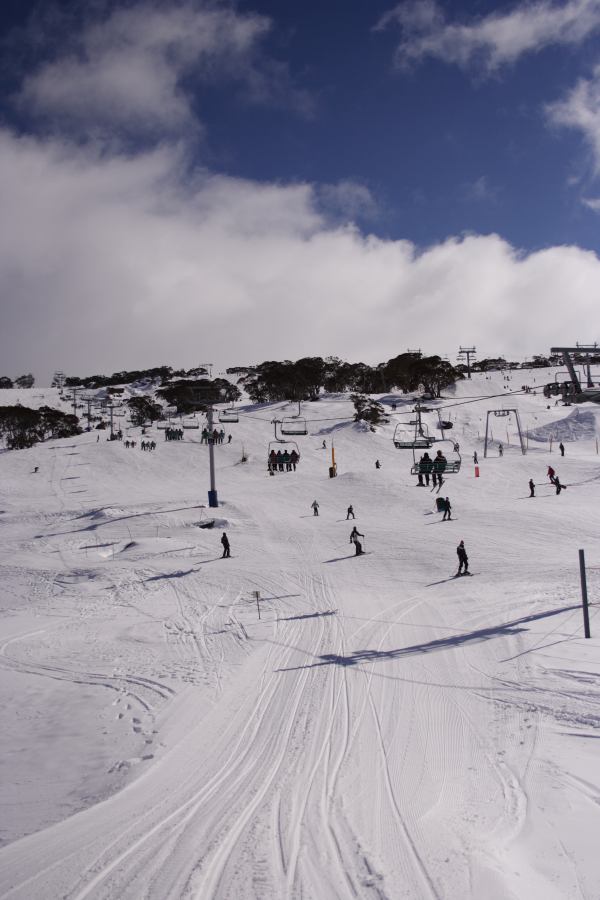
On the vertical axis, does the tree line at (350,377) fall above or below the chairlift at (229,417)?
above

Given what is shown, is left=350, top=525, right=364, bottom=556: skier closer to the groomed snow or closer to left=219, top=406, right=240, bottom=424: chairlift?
the groomed snow

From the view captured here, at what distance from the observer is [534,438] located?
62.4 metres

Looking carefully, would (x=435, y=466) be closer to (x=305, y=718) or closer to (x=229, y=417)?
(x=305, y=718)

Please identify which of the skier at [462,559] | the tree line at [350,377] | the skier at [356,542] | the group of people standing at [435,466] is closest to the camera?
the skier at [462,559]

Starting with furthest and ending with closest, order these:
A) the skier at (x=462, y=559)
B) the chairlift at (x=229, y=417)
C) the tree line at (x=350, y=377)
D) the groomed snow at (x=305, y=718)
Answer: the tree line at (x=350, y=377)
the chairlift at (x=229, y=417)
the skier at (x=462, y=559)
the groomed snow at (x=305, y=718)

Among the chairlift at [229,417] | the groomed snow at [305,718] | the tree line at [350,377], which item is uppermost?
the tree line at [350,377]

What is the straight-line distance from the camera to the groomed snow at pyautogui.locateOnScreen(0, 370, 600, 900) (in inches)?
214

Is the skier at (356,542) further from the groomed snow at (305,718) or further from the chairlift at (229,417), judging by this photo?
the chairlift at (229,417)

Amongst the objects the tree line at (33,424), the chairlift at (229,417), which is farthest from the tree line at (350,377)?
the tree line at (33,424)

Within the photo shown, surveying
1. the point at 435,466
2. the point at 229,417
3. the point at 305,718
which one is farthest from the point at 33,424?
→ the point at 305,718

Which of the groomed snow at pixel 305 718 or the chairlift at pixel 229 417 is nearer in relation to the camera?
the groomed snow at pixel 305 718

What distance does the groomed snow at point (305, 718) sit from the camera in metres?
5.44

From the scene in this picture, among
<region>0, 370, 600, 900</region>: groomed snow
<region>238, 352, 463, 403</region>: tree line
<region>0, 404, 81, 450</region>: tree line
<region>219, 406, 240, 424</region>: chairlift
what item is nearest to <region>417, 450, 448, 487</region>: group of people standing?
<region>0, 370, 600, 900</region>: groomed snow

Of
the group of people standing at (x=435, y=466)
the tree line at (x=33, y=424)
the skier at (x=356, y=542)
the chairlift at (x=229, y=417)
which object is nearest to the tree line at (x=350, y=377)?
the chairlift at (x=229, y=417)
